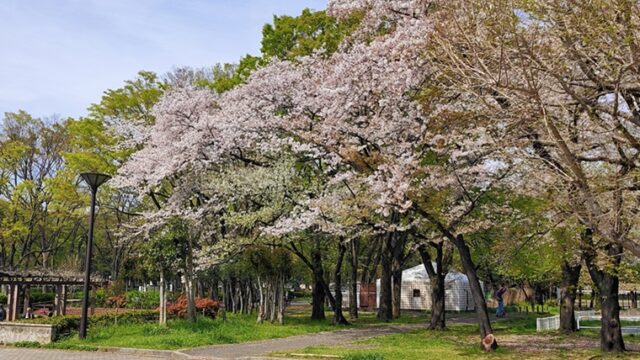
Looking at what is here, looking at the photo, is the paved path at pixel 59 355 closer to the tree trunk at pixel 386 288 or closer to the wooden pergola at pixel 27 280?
the wooden pergola at pixel 27 280

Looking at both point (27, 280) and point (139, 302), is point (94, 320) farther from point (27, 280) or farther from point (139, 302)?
point (139, 302)

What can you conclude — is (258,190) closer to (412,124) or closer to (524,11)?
(412,124)

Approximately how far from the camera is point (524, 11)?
8844 mm

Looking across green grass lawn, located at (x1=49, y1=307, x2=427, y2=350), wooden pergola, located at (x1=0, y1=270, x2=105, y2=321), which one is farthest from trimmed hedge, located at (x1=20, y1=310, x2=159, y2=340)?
wooden pergola, located at (x1=0, y1=270, x2=105, y2=321)

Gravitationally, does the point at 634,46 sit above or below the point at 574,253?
above

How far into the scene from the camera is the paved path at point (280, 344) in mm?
14289

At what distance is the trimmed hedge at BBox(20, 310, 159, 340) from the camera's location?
1773cm

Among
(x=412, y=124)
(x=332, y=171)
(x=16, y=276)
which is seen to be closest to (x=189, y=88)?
(x=332, y=171)

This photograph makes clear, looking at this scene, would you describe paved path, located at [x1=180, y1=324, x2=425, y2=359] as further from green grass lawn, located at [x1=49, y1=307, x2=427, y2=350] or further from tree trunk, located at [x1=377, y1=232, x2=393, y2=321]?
tree trunk, located at [x1=377, y1=232, x2=393, y2=321]

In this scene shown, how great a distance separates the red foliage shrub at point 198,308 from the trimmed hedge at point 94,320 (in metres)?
0.82

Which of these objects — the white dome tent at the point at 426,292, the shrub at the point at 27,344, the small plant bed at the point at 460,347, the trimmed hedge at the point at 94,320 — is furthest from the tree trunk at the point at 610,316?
the white dome tent at the point at 426,292

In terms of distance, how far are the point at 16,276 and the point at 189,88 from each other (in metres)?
9.76

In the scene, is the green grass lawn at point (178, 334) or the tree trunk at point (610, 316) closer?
the tree trunk at point (610, 316)

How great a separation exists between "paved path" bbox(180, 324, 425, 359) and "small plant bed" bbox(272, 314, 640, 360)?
79cm
